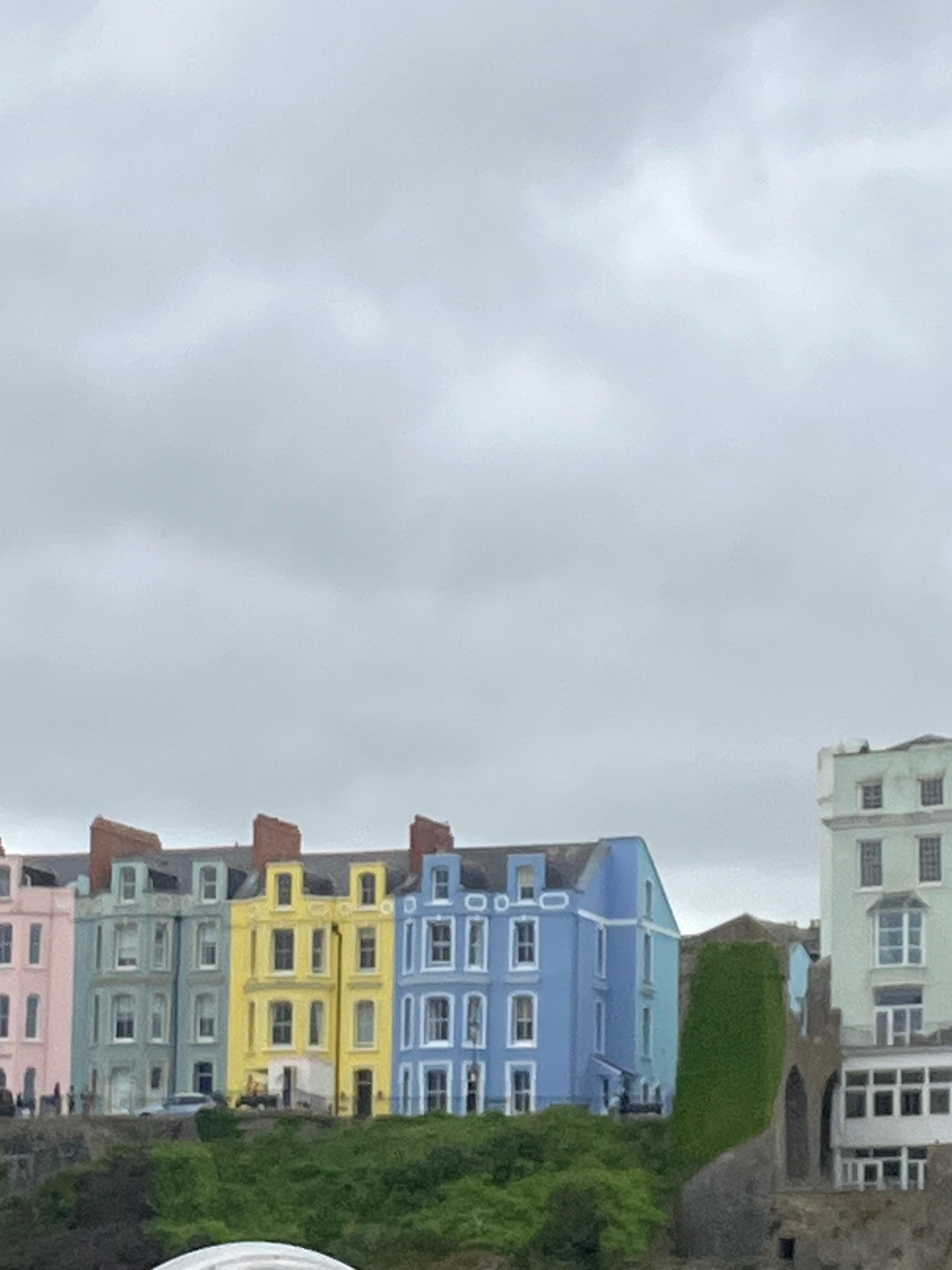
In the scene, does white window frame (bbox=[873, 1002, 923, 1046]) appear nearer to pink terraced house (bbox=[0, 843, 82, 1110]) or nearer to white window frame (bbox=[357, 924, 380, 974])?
white window frame (bbox=[357, 924, 380, 974])

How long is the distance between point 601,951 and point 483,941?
14.7 ft

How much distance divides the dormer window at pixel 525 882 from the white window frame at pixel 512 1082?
6.09m

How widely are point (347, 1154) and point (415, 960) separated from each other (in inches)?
586

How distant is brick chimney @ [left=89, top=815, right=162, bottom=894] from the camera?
372 ft

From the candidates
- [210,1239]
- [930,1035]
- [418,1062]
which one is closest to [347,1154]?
[210,1239]

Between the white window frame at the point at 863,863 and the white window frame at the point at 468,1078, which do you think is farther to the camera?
the white window frame at the point at 468,1078

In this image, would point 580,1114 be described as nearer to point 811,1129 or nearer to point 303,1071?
point 811,1129

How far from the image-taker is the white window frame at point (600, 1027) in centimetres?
10700

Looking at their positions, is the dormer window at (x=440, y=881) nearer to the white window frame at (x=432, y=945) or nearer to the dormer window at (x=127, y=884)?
the white window frame at (x=432, y=945)

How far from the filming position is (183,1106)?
102 meters

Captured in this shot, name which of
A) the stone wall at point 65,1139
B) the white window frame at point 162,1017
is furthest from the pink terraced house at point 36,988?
the stone wall at point 65,1139

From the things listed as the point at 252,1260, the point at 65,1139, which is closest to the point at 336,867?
the point at 65,1139

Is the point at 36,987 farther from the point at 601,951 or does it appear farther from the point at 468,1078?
the point at 601,951

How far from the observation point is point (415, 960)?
353ft
